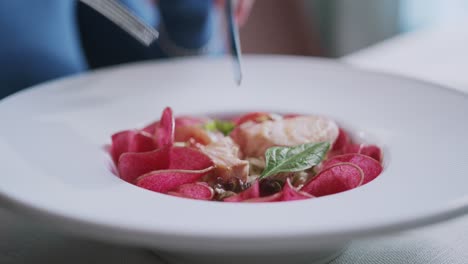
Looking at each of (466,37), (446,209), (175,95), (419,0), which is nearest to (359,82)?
(175,95)

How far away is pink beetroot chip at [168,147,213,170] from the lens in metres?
0.90

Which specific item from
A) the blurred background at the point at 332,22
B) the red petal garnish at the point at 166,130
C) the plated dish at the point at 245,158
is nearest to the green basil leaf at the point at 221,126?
the plated dish at the point at 245,158

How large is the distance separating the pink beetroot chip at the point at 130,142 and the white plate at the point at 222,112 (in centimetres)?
4

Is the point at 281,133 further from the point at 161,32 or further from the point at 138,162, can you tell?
the point at 161,32

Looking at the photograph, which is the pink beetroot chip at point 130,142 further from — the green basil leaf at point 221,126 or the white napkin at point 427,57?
the white napkin at point 427,57

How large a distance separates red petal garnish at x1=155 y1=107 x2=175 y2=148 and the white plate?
10cm

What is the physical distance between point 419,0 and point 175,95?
2.61m

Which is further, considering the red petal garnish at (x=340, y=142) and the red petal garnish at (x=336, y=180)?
the red petal garnish at (x=340, y=142)

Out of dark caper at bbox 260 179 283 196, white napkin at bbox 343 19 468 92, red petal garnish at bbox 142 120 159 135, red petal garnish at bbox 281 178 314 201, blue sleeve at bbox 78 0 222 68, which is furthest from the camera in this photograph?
blue sleeve at bbox 78 0 222 68

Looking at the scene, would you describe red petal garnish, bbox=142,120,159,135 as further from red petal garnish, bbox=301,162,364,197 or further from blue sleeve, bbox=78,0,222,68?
blue sleeve, bbox=78,0,222,68

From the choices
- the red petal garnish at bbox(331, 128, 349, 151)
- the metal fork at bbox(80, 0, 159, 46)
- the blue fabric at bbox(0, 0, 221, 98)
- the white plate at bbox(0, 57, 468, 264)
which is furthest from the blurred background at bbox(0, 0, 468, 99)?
the red petal garnish at bbox(331, 128, 349, 151)

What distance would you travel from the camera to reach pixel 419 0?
3.50 m

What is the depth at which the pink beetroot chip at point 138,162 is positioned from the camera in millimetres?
916

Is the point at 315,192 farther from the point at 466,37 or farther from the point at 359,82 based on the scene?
the point at 466,37
